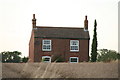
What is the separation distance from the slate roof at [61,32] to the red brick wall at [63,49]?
2.19 ft

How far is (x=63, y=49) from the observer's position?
48312 mm

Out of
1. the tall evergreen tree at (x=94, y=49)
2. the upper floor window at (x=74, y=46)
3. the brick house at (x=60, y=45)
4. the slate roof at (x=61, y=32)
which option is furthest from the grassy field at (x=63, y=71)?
the slate roof at (x=61, y=32)

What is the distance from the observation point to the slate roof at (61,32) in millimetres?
48644

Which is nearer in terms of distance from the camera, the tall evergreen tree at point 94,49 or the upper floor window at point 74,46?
the upper floor window at point 74,46

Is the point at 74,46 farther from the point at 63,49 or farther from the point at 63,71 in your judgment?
the point at 63,71

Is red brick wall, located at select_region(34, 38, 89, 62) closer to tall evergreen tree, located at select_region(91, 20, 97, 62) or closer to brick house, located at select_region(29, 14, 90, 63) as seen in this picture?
brick house, located at select_region(29, 14, 90, 63)

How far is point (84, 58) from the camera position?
159 ft

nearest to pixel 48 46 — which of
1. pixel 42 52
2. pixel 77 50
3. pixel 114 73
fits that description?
pixel 42 52

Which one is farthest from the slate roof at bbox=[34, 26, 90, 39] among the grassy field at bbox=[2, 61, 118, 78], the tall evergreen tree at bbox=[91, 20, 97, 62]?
the grassy field at bbox=[2, 61, 118, 78]

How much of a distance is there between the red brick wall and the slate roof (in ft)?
2.19

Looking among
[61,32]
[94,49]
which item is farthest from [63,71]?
[61,32]

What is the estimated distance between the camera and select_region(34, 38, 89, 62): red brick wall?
1869 inches

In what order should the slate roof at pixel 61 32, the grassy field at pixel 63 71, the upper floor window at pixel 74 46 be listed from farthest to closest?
1. the slate roof at pixel 61 32
2. the upper floor window at pixel 74 46
3. the grassy field at pixel 63 71

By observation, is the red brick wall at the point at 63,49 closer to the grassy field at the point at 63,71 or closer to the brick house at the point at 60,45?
the brick house at the point at 60,45
